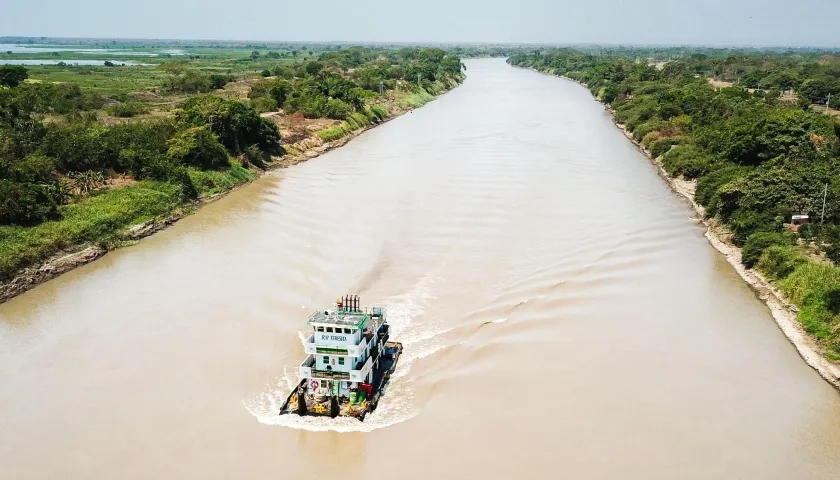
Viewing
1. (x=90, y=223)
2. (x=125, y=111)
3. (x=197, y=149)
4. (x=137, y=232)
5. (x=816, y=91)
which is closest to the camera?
(x=90, y=223)

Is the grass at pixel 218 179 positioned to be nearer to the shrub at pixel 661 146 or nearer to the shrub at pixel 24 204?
the shrub at pixel 24 204

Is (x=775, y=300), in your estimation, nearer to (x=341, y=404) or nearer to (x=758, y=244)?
(x=758, y=244)

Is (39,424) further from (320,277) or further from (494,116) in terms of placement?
(494,116)

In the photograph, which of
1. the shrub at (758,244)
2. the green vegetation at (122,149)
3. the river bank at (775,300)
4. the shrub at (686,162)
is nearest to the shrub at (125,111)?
the green vegetation at (122,149)

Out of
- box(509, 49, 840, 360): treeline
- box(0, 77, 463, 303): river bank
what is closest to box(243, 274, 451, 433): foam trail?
box(0, 77, 463, 303): river bank

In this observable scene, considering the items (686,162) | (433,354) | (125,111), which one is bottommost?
(433,354)

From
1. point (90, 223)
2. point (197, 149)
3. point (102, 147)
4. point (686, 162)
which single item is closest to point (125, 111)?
point (197, 149)
